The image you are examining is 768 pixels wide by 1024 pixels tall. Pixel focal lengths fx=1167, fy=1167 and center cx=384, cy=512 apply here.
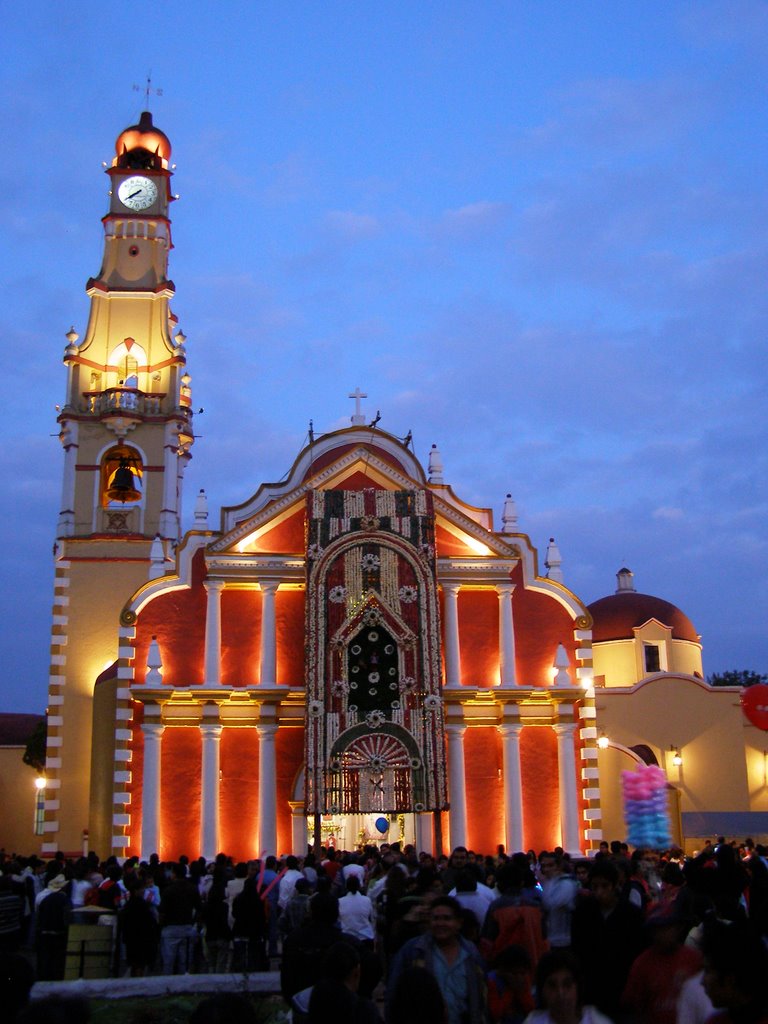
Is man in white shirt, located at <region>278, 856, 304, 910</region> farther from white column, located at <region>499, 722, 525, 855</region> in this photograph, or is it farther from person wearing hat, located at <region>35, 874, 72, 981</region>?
white column, located at <region>499, 722, 525, 855</region>

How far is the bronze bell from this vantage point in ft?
105

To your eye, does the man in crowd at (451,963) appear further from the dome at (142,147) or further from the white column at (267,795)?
the dome at (142,147)

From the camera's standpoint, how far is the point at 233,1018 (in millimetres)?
4668

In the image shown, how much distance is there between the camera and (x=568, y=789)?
2833 centimetres

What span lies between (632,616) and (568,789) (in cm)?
1108

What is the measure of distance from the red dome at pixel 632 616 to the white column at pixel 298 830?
14549mm

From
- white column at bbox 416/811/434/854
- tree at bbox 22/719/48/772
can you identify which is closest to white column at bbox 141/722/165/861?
white column at bbox 416/811/434/854

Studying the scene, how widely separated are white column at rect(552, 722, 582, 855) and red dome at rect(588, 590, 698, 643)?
985 cm

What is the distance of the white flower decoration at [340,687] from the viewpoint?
27156mm

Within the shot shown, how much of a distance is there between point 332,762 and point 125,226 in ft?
61.6

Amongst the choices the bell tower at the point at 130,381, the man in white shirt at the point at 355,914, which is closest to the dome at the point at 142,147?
the bell tower at the point at 130,381

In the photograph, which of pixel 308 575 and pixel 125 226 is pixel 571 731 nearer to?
pixel 308 575

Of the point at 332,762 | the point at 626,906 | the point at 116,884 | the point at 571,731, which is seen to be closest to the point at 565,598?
the point at 571,731

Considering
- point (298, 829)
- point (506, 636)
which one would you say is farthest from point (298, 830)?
point (506, 636)
